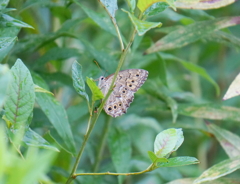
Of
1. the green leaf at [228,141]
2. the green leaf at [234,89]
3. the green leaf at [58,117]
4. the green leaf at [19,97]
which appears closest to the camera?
the green leaf at [19,97]

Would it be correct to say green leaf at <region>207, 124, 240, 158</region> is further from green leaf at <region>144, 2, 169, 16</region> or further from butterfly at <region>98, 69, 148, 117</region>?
green leaf at <region>144, 2, 169, 16</region>

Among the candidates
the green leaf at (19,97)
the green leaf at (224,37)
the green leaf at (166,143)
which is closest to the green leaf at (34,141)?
the green leaf at (19,97)

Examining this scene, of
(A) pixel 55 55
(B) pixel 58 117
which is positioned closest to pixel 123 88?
(B) pixel 58 117

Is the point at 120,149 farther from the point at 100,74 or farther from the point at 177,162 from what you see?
the point at 177,162

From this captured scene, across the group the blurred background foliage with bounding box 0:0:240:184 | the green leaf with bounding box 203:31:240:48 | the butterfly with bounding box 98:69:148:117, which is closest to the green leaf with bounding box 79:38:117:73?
the blurred background foliage with bounding box 0:0:240:184

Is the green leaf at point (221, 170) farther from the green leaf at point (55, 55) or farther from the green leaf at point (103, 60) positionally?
the green leaf at point (55, 55)

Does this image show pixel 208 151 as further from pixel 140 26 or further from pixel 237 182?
pixel 140 26

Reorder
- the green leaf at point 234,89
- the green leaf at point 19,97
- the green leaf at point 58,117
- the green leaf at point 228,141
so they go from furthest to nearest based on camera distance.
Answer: the green leaf at point 228,141, the green leaf at point 58,117, the green leaf at point 234,89, the green leaf at point 19,97
